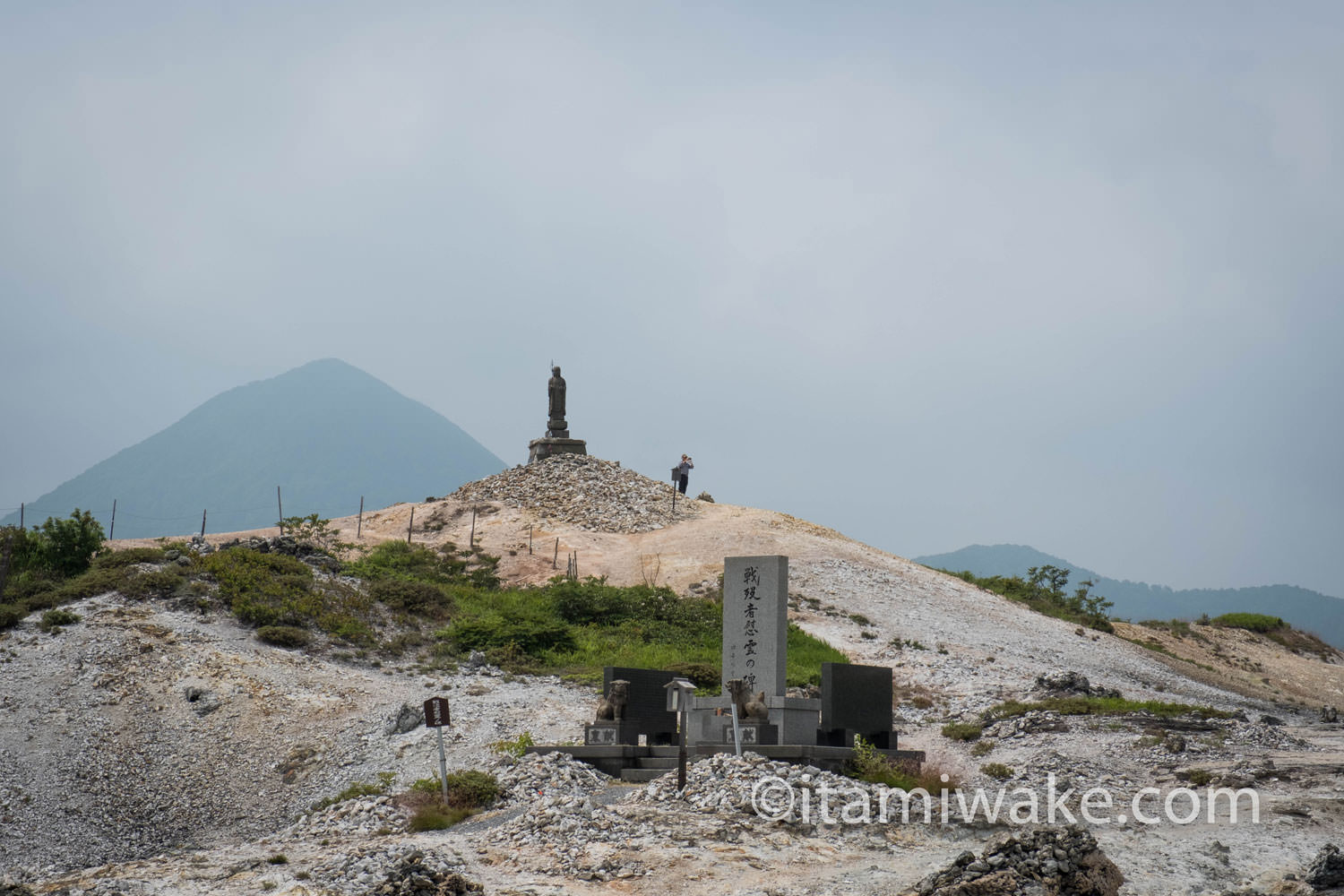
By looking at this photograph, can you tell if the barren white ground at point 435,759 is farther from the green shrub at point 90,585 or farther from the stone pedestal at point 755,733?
the stone pedestal at point 755,733

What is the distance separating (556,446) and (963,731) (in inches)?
1247

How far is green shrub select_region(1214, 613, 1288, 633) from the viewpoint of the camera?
4691 cm

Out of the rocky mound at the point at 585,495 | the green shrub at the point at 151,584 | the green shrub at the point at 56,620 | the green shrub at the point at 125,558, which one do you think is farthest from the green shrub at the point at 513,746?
the rocky mound at the point at 585,495

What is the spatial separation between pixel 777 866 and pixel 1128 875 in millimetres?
4132

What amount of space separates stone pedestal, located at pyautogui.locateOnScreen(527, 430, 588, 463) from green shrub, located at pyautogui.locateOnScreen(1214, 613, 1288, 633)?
31.3 m

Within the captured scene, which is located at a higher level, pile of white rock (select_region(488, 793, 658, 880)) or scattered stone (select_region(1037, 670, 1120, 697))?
scattered stone (select_region(1037, 670, 1120, 697))

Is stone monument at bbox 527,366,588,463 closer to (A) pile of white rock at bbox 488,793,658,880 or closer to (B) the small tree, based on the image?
(B) the small tree

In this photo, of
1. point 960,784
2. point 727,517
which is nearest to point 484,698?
point 960,784

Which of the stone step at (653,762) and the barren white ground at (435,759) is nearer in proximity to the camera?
the barren white ground at (435,759)

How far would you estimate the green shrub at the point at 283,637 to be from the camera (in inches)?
1024

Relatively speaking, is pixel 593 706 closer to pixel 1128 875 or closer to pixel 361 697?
pixel 361 697

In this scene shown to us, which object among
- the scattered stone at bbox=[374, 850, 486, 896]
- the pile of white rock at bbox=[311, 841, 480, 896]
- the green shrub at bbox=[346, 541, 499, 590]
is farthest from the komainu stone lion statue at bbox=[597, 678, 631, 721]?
the green shrub at bbox=[346, 541, 499, 590]

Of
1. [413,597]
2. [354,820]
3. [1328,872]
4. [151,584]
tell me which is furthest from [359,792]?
[413,597]

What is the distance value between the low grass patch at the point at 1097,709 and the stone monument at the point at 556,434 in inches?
1198
